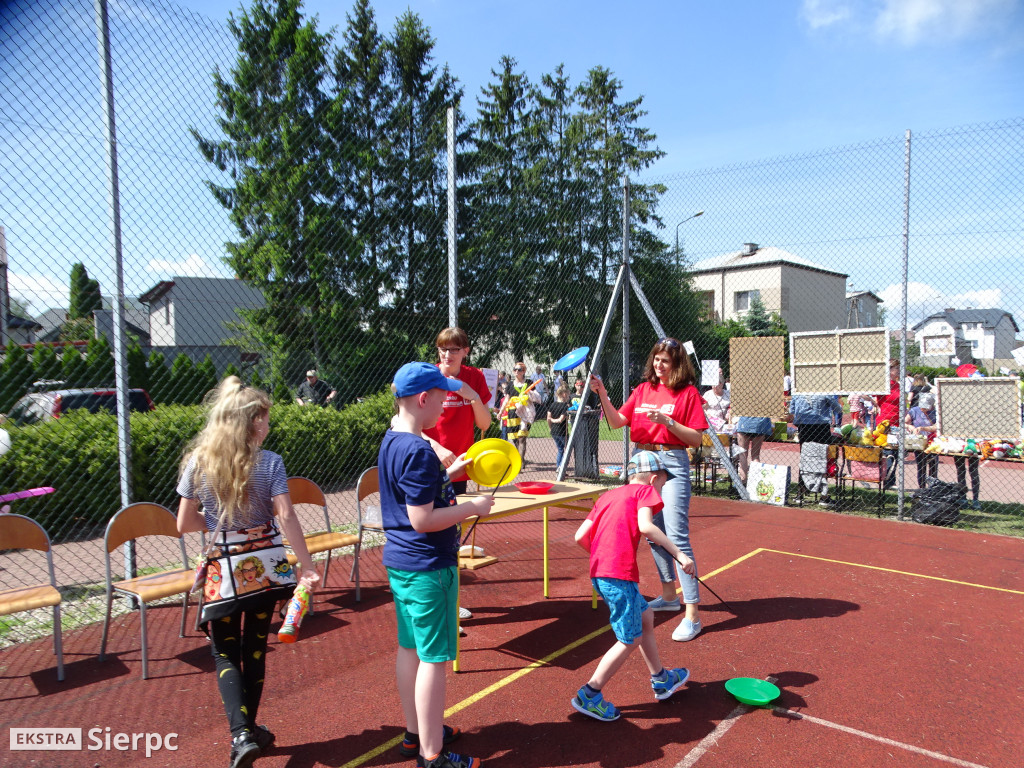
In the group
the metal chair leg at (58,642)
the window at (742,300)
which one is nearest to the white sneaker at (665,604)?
the metal chair leg at (58,642)

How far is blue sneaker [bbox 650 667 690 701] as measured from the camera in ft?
11.3

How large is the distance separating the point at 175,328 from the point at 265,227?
1.26 metres

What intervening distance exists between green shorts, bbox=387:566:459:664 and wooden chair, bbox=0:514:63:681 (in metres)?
2.34

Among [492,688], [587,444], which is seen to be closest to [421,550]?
[492,688]

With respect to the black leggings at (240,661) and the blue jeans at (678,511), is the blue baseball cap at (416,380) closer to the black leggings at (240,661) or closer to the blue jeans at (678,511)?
the black leggings at (240,661)

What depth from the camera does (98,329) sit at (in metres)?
5.08

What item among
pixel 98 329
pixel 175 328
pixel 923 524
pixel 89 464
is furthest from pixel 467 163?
pixel 923 524

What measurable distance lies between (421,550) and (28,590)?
2.82 metres

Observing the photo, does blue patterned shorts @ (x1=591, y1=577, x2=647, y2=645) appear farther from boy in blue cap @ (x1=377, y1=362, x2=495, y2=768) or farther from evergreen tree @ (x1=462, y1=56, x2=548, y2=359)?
evergreen tree @ (x1=462, y1=56, x2=548, y2=359)

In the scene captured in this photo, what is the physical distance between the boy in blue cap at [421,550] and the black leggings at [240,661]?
0.69 m

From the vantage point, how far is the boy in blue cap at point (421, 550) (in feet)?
8.66

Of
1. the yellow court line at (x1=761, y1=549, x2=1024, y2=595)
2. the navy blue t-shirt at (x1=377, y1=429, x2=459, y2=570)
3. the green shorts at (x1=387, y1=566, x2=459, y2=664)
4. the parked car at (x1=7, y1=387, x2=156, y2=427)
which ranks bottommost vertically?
the yellow court line at (x1=761, y1=549, x2=1024, y2=595)

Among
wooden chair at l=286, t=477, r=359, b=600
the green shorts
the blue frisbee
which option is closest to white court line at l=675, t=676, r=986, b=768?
the green shorts

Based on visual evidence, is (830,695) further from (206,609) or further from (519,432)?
(519,432)
